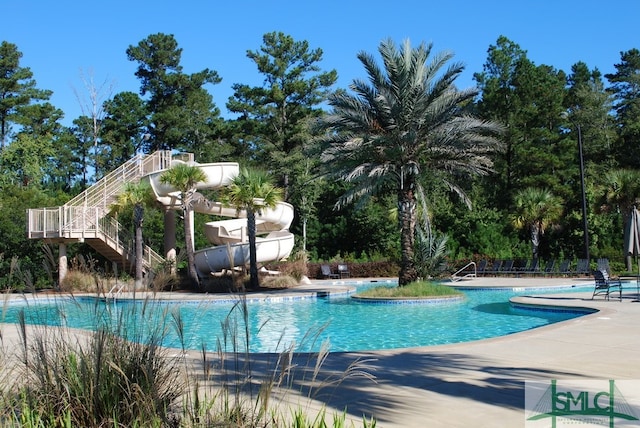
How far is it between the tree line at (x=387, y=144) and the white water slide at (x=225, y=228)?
304 cm

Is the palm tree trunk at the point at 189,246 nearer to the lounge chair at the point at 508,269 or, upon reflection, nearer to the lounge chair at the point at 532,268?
the lounge chair at the point at 508,269

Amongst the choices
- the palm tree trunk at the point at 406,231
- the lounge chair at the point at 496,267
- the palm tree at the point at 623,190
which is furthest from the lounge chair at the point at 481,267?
the palm tree trunk at the point at 406,231

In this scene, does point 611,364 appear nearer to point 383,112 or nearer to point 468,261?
point 383,112

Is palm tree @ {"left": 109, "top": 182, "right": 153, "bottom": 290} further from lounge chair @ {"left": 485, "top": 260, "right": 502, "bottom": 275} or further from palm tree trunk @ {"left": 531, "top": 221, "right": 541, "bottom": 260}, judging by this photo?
palm tree trunk @ {"left": 531, "top": 221, "right": 541, "bottom": 260}

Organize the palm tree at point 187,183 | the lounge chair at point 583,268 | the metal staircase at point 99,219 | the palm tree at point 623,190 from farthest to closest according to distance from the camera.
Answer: the palm tree at point 623,190, the lounge chair at point 583,268, the metal staircase at point 99,219, the palm tree at point 187,183

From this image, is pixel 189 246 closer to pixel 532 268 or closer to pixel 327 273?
pixel 327 273

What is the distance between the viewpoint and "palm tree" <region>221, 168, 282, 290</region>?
20.3m

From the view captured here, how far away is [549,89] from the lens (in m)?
34.9

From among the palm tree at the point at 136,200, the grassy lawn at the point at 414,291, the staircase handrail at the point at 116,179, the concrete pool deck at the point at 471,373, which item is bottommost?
the concrete pool deck at the point at 471,373

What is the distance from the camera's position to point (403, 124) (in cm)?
1769

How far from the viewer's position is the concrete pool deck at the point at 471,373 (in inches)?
174

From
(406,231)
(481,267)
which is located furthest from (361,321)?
(481,267)

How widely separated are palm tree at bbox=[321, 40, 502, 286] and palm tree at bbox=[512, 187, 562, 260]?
Result: 9.84 m

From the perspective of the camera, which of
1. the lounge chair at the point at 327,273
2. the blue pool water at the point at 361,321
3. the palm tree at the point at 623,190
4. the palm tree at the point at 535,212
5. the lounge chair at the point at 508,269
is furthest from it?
the palm tree at the point at 535,212
